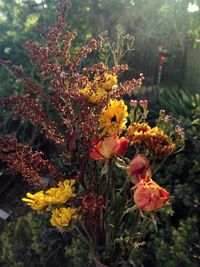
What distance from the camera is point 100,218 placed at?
160cm

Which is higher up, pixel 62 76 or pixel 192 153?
pixel 62 76

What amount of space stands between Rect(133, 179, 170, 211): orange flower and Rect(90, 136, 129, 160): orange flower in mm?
150

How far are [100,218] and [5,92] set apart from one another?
331 cm

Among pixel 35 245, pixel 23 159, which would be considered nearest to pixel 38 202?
pixel 23 159

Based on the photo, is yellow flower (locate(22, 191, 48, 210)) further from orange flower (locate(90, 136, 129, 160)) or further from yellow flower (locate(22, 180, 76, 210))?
orange flower (locate(90, 136, 129, 160))

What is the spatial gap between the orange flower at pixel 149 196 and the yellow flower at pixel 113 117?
0.21 m

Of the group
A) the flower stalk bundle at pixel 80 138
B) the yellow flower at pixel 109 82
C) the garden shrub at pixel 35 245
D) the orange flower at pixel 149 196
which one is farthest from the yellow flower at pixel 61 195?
the garden shrub at pixel 35 245

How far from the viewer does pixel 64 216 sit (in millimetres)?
1387

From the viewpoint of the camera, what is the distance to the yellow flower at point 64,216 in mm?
1389

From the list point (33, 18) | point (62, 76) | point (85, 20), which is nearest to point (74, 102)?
point (62, 76)

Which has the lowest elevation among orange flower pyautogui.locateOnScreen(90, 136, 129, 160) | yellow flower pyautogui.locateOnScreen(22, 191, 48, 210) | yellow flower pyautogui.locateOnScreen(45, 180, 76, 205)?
yellow flower pyautogui.locateOnScreen(22, 191, 48, 210)

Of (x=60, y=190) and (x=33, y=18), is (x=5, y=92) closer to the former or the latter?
(x=33, y=18)

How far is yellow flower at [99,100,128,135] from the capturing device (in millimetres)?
1407

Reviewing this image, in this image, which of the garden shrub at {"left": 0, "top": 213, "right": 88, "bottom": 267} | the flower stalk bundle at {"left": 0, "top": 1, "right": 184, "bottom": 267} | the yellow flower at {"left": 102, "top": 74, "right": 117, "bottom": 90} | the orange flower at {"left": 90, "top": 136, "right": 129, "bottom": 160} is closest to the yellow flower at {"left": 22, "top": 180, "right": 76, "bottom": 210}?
the flower stalk bundle at {"left": 0, "top": 1, "right": 184, "bottom": 267}
